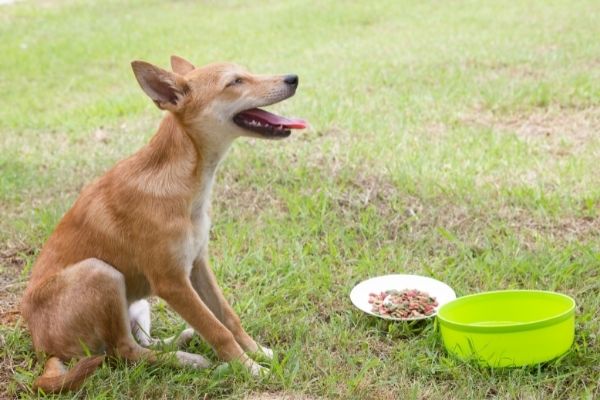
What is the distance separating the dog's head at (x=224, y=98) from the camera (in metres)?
3.73

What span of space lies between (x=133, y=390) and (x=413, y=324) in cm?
142

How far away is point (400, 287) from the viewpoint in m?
4.55

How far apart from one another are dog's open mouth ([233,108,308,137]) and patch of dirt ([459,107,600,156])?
11.8ft

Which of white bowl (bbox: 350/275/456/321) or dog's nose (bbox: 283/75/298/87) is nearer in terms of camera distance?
dog's nose (bbox: 283/75/298/87)

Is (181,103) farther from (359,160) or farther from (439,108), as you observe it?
(439,108)

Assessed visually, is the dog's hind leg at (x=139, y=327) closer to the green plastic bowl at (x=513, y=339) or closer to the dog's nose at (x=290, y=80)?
the dog's nose at (x=290, y=80)

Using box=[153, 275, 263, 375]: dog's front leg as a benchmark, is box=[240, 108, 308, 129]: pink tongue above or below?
above

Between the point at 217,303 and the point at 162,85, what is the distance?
110cm

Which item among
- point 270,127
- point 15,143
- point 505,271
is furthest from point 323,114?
point 270,127

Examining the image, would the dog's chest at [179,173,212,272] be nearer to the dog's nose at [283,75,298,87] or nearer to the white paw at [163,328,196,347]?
the white paw at [163,328,196,347]

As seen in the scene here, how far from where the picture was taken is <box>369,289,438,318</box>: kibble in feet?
13.8

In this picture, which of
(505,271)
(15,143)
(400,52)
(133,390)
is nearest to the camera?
(133,390)

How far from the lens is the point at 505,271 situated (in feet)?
15.4

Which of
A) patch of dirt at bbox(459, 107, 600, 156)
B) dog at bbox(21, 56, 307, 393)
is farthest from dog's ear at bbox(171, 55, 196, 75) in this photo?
patch of dirt at bbox(459, 107, 600, 156)
